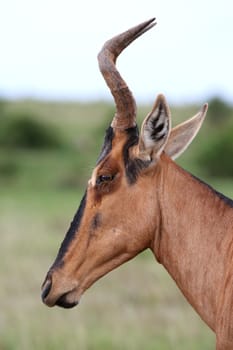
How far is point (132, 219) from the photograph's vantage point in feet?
23.0

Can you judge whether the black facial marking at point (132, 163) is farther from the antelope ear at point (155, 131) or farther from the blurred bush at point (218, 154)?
the blurred bush at point (218, 154)

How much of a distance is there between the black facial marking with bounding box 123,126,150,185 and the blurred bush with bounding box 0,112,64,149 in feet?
131

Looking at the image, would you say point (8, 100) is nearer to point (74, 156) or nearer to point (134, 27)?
point (74, 156)

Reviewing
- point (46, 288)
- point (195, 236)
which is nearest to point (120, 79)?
point (195, 236)

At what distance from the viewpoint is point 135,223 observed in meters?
7.03

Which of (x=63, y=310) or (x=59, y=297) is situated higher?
(x=59, y=297)

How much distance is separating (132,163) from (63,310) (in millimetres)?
8967

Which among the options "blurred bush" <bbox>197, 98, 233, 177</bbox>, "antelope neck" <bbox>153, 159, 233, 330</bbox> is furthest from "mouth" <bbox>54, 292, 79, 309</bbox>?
"blurred bush" <bbox>197, 98, 233, 177</bbox>

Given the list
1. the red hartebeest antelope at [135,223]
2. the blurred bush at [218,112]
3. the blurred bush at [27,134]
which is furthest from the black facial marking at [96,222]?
the blurred bush at [218,112]

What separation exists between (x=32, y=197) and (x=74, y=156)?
8351mm

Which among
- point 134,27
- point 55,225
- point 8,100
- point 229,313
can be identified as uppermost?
point 134,27

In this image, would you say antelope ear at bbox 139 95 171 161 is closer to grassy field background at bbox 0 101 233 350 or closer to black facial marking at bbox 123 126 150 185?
black facial marking at bbox 123 126 150 185

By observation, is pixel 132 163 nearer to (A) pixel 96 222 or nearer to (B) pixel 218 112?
(A) pixel 96 222

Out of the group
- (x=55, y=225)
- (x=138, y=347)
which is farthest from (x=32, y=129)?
(x=138, y=347)
